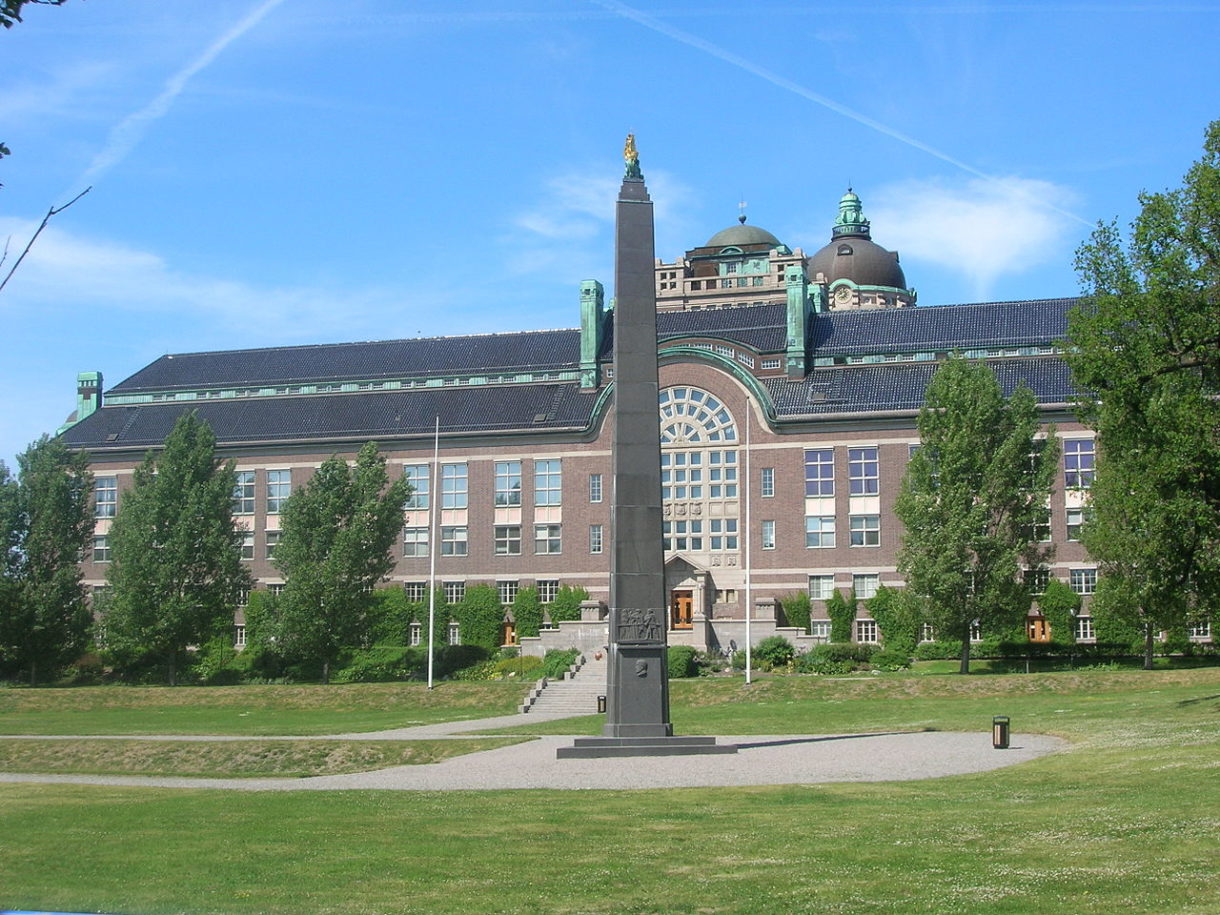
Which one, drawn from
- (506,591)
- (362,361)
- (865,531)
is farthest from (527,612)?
(362,361)

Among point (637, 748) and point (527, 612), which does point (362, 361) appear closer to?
point (527, 612)

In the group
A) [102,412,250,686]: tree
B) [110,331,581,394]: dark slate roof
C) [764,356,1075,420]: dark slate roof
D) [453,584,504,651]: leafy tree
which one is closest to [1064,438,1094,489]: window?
[764,356,1075,420]: dark slate roof

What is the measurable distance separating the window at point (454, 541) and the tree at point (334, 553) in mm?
9589

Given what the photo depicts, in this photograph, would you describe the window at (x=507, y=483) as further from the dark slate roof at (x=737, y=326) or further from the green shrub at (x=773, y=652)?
the green shrub at (x=773, y=652)

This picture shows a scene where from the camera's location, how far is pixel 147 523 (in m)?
70.0

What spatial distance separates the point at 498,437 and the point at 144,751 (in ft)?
143

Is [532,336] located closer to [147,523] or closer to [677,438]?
[677,438]

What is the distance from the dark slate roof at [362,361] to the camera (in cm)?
8562

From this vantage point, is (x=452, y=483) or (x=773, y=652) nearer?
(x=773, y=652)

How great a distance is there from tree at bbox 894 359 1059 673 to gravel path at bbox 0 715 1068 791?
77.0 ft

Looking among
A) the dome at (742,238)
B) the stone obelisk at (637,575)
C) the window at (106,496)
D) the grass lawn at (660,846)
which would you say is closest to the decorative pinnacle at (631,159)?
the stone obelisk at (637,575)

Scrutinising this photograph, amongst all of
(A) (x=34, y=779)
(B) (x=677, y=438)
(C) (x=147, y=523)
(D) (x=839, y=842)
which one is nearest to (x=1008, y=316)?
(B) (x=677, y=438)

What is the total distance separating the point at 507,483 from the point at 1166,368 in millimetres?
48219

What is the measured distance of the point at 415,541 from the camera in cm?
8119
